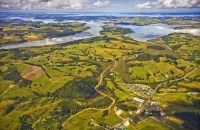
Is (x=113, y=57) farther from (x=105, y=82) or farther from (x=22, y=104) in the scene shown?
(x=22, y=104)

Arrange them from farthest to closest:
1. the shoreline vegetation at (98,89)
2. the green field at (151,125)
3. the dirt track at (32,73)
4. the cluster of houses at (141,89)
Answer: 1. the dirt track at (32,73)
2. the cluster of houses at (141,89)
3. the shoreline vegetation at (98,89)
4. the green field at (151,125)

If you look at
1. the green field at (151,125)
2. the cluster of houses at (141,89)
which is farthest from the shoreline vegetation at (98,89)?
the green field at (151,125)

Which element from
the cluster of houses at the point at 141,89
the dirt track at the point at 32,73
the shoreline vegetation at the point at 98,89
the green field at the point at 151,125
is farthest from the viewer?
the dirt track at the point at 32,73

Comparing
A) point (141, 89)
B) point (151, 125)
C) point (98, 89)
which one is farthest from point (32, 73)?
point (151, 125)

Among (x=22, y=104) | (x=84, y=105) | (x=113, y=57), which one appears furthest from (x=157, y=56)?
(x=22, y=104)

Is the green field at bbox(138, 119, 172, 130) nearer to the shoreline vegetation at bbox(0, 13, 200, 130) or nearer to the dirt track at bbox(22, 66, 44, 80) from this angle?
the shoreline vegetation at bbox(0, 13, 200, 130)

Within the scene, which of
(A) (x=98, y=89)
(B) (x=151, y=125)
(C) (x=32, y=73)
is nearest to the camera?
(B) (x=151, y=125)

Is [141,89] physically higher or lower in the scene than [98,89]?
higher

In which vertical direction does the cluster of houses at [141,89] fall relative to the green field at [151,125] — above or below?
above

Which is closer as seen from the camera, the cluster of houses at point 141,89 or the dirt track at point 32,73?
the cluster of houses at point 141,89

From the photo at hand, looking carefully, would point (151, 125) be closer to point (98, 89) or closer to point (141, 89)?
point (141, 89)

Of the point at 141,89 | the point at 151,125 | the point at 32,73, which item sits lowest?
the point at 32,73

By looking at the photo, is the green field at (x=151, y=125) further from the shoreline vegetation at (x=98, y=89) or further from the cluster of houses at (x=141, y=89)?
the cluster of houses at (x=141, y=89)
